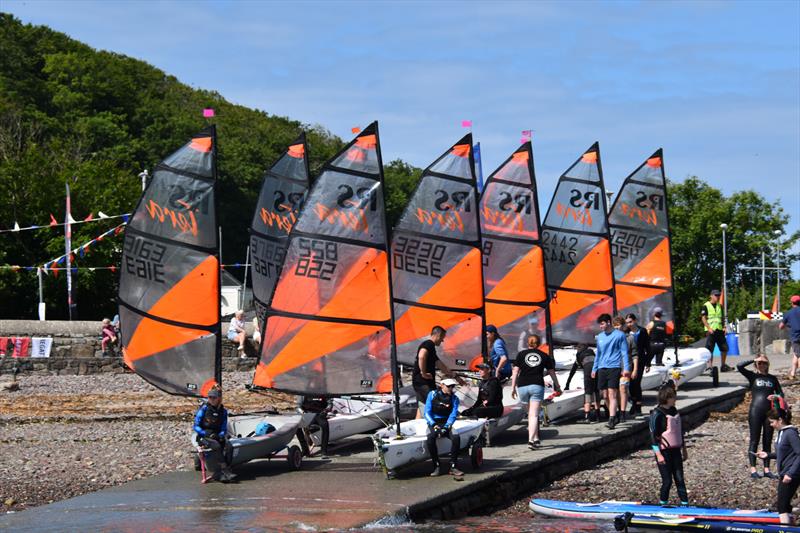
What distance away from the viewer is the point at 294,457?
14641 millimetres

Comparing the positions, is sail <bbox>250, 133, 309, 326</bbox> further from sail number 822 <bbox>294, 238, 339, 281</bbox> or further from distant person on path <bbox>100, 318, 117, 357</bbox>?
distant person on path <bbox>100, 318, 117, 357</bbox>

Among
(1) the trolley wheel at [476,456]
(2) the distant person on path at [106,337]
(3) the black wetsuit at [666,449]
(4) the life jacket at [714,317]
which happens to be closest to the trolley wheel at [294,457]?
(1) the trolley wheel at [476,456]

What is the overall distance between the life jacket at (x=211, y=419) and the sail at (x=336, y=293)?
1724 mm

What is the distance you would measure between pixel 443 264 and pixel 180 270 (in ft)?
17.3

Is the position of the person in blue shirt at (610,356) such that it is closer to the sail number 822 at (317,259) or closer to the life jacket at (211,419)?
the sail number 822 at (317,259)

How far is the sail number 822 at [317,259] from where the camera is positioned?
15.2m

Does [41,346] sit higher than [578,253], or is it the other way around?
[578,253]

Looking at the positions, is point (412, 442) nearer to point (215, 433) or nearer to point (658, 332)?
point (215, 433)

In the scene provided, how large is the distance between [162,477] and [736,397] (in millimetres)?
13323

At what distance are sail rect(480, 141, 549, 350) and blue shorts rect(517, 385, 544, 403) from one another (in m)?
6.19

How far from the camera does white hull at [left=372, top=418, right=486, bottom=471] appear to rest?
13.6m

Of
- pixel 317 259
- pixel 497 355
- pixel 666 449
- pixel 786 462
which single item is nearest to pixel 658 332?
pixel 497 355

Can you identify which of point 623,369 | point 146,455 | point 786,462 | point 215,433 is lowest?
point 146,455

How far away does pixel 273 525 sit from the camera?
11320mm
